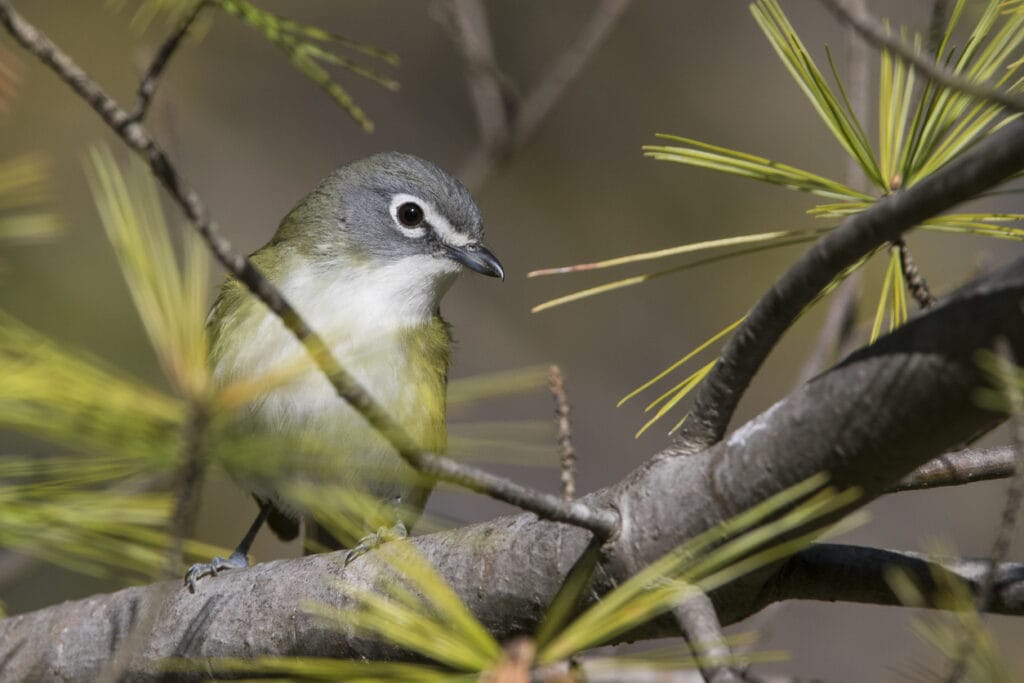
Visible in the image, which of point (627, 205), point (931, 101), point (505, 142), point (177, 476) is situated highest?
point (627, 205)

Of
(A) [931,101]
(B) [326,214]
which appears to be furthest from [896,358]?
(B) [326,214]

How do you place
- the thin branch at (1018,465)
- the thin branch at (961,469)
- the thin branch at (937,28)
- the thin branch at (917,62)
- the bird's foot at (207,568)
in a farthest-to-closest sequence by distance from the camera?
the bird's foot at (207,568)
the thin branch at (961,469)
the thin branch at (937,28)
the thin branch at (1018,465)
the thin branch at (917,62)

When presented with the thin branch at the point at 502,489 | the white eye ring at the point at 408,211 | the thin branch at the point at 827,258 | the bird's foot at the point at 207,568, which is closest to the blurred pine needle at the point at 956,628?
the thin branch at the point at 827,258

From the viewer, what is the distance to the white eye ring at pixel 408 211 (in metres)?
4.55

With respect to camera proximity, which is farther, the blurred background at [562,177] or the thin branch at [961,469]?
the blurred background at [562,177]

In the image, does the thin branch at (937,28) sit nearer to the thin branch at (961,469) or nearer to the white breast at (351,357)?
the thin branch at (961,469)

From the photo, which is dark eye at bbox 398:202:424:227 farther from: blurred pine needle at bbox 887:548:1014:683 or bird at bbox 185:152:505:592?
blurred pine needle at bbox 887:548:1014:683

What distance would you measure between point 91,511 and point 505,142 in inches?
127

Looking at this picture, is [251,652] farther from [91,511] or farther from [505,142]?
[505,142]

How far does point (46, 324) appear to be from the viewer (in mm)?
7312

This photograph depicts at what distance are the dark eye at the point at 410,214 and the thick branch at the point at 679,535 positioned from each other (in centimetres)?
186

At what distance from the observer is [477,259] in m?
4.43

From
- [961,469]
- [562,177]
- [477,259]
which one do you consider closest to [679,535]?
[961,469]

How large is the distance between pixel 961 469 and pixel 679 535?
0.85m
